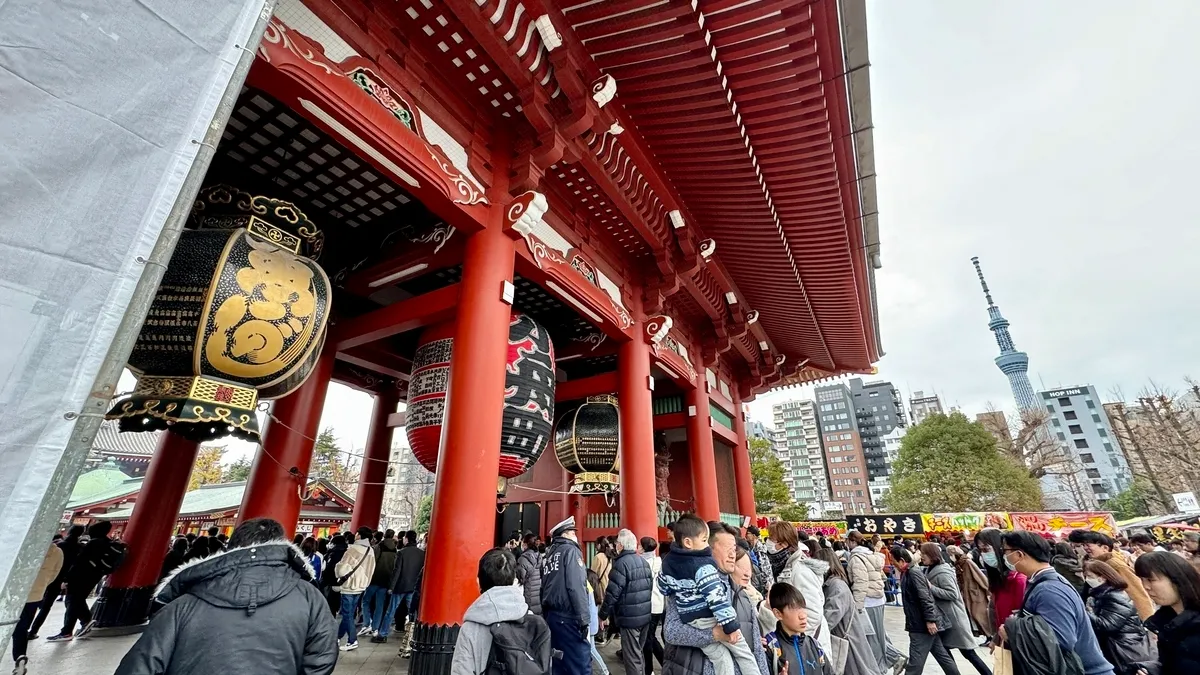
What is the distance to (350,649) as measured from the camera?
5.50m

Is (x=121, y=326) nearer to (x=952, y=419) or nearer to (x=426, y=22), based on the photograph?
(x=426, y=22)

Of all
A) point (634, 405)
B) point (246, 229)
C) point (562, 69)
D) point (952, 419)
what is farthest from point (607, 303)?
point (952, 419)

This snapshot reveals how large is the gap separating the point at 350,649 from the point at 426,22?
21.6ft

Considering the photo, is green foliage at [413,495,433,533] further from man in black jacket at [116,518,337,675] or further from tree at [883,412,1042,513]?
tree at [883,412,1042,513]

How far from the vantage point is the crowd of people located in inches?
69.2

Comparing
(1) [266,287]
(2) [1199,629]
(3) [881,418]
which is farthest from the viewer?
(3) [881,418]

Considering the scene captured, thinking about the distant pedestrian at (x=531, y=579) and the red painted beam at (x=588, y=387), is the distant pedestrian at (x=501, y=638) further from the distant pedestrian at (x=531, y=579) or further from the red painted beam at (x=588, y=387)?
the red painted beam at (x=588, y=387)

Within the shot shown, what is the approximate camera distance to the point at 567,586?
3.70 metres

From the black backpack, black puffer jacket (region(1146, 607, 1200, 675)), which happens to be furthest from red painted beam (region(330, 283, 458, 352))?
black puffer jacket (region(1146, 607, 1200, 675))

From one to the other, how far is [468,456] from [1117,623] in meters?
4.68

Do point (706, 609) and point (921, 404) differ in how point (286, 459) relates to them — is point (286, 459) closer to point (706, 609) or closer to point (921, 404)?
point (706, 609)

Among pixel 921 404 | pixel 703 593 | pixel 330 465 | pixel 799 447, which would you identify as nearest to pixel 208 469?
pixel 330 465

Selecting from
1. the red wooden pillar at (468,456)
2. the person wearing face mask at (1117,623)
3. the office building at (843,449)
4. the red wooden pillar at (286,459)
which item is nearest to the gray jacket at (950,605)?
the person wearing face mask at (1117,623)

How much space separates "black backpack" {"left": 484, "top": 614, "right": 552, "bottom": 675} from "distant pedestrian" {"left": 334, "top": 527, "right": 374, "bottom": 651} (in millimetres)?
4173
